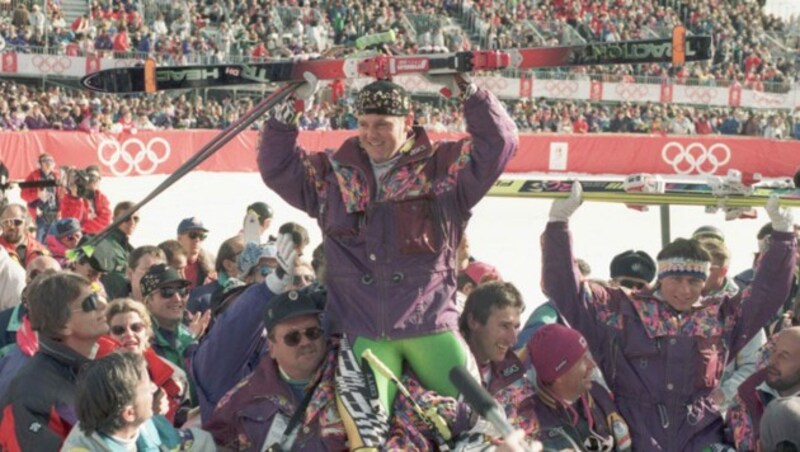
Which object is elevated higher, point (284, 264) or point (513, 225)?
point (284, 264)

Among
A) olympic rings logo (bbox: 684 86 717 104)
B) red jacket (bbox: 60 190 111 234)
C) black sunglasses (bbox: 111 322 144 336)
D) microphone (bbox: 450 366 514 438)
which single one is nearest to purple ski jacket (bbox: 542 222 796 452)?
black sunglasses (bbox: 111 322 144 336)

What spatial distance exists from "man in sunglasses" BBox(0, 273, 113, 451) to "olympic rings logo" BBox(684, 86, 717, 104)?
37886 mm

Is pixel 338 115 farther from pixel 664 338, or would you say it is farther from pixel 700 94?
pixel 664 338

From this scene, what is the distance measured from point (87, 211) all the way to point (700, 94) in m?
31.9

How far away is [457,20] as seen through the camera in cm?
4362

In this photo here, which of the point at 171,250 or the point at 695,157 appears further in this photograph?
the point at 695,157

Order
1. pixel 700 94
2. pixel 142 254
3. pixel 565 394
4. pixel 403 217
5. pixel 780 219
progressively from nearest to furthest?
pixel 403 217, pixel 565 394, pixel 780 219, pixel 142 254, pixel 700 94

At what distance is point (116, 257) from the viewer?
8.99m

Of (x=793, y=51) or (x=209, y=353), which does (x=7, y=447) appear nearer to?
(x=209, y=353)

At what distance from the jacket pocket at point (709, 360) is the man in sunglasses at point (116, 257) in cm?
350

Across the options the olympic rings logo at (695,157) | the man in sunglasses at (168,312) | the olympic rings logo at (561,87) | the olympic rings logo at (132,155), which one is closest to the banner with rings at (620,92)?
the olympic rings logo at (561,87)

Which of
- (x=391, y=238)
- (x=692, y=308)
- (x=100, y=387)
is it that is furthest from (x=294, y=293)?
(x=692, y=308)

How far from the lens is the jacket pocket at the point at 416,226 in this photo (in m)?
4.95

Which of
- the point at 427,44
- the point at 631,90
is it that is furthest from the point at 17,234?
the point at 631,90
